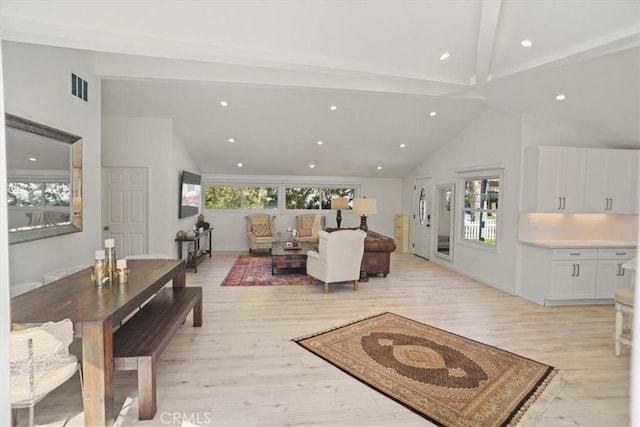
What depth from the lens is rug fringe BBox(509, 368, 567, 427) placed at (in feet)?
6.98

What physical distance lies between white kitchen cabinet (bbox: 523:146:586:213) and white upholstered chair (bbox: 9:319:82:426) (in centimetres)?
546

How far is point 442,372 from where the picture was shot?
2.67m

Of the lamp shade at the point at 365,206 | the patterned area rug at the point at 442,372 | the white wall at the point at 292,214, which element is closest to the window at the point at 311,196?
the white wall at the point at 292,214

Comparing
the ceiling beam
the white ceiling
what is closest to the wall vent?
the white ceiling

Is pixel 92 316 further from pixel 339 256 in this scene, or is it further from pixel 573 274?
pixel 573 274

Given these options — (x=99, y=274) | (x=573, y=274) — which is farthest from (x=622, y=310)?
(x=99, y=274)

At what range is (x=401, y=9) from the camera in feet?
8.62

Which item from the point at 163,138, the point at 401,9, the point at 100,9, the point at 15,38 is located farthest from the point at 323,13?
the point at 163,138

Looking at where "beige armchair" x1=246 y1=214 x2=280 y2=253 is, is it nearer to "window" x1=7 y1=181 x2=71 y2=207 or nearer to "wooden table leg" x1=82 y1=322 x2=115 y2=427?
"window" x1=7 y1=181 x2=71 y2=207

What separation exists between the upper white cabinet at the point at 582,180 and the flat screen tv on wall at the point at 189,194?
20.5 ft

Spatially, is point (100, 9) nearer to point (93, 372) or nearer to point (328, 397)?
point (93, 372)

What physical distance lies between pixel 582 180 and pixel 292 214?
6.36 meters

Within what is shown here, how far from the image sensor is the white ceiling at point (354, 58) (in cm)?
261

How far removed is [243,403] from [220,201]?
23.2ft
